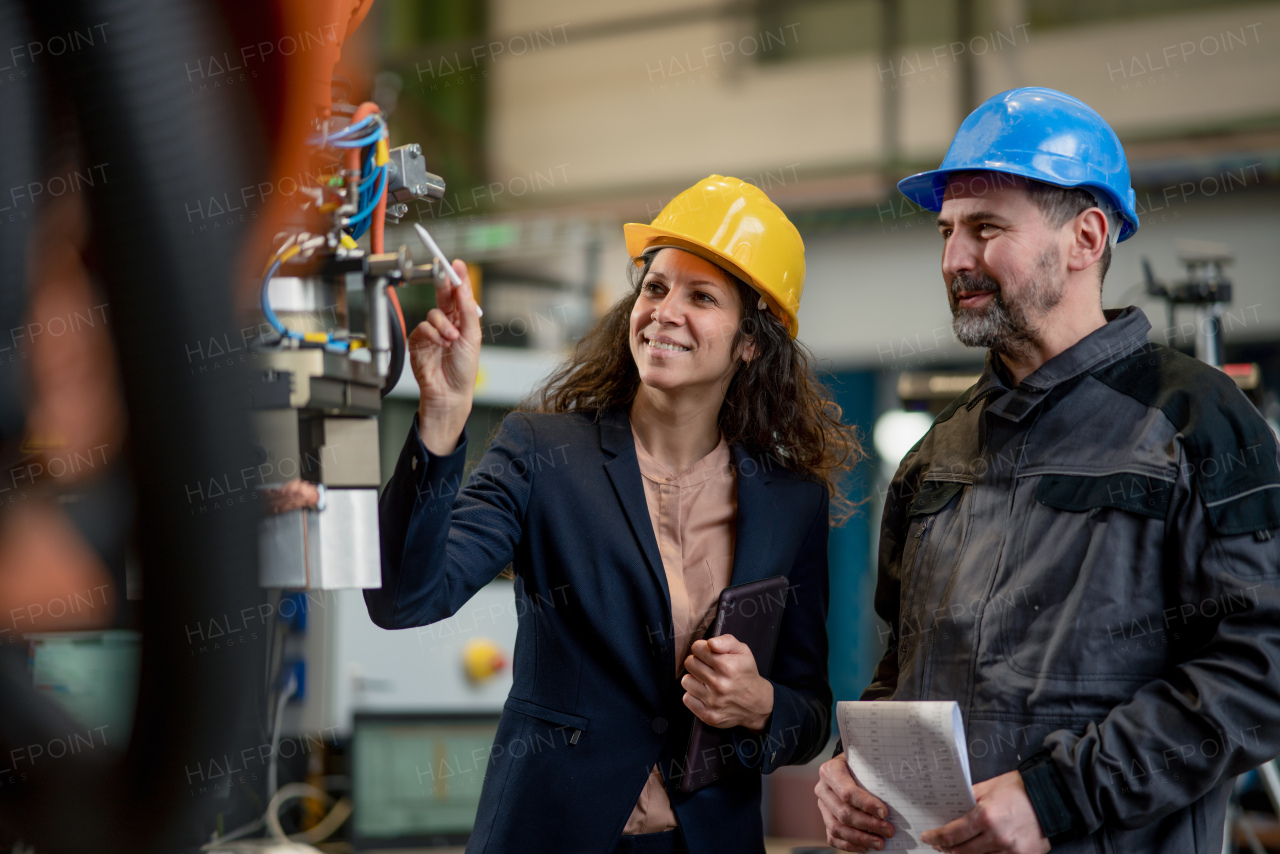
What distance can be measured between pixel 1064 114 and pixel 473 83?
563 cm

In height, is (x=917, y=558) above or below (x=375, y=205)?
below

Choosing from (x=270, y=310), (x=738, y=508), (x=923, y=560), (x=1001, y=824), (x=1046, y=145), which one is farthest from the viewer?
(x=738, y=508)

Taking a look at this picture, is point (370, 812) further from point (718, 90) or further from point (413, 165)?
point (718, 90)

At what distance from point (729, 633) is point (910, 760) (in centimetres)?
30

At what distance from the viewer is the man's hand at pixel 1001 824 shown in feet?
3.60

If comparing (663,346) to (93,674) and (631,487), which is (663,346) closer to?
(631,487)

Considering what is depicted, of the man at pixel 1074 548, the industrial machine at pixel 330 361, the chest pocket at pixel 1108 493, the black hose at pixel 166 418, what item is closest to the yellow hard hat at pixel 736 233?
the man at pixel 1074 548

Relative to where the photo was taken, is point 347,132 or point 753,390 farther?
point 753,390

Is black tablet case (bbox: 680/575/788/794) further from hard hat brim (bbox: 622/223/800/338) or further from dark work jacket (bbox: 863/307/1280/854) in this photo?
hard hat brim (bbox: 622/223/800/338)

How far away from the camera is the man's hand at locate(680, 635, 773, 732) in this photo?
1.31 m

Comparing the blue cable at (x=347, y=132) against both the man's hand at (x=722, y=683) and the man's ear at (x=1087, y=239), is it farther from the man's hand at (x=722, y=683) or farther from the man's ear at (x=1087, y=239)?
the man's ear at (x=1087, y=239)

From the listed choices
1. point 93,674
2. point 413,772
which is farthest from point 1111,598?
point 413,772

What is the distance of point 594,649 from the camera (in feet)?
4.58

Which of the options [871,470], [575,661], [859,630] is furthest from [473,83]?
[575,661]
